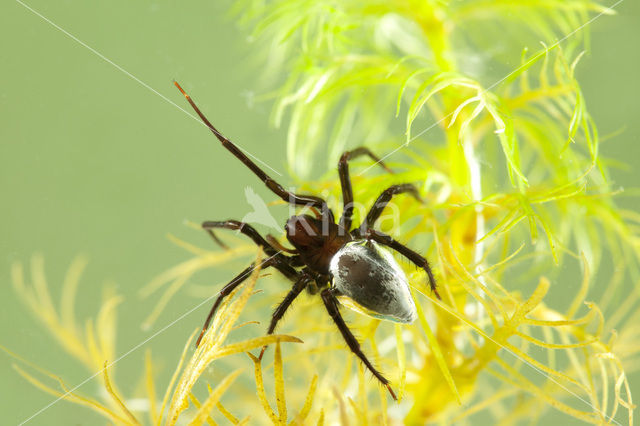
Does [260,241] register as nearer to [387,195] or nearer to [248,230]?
[248,230]

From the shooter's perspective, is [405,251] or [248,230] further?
[248,230]

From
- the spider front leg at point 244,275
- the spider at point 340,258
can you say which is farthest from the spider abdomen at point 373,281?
the spider front leg at point 244,275

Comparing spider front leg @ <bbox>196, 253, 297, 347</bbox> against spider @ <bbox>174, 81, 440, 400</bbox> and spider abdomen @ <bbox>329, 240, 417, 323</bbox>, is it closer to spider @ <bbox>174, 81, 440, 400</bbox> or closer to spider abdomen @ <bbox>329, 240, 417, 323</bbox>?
spider @ <bbox>174, 81, 440, 400</bbox>

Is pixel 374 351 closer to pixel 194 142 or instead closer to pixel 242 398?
pixel 242 398

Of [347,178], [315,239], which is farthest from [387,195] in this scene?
[315,239]

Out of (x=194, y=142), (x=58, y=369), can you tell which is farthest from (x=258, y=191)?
(x=58, y=369)

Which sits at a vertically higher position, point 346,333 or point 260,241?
point 260,241
